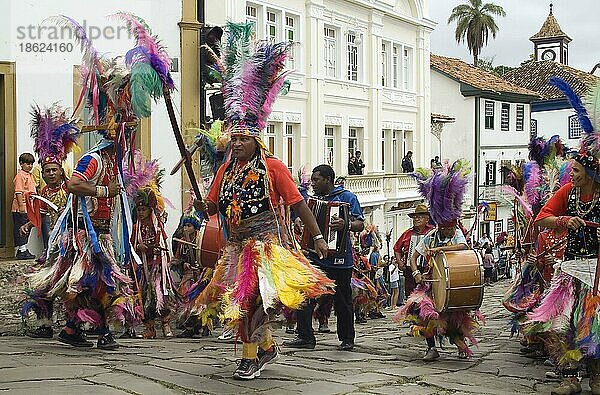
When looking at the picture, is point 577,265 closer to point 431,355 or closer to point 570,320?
point 570,320

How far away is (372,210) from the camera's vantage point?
32125 millimetres

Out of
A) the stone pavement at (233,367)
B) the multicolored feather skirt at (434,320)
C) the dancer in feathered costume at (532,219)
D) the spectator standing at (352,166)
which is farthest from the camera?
the spectator standing at (352,166)

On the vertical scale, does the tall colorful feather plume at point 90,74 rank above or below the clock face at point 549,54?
below

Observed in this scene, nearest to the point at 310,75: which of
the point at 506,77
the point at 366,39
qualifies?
the point at 366,39

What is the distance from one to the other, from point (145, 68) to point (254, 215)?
1.75 m

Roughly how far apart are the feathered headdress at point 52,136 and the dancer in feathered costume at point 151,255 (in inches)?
31.7

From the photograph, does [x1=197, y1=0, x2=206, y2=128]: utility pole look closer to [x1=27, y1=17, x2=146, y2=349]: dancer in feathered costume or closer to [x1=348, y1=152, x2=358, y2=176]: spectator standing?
[x1=27, y1=17, x2=146, y2=349]: dancer in feathered costume

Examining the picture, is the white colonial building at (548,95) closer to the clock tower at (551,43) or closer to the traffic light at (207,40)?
the clock tower at (551,43)

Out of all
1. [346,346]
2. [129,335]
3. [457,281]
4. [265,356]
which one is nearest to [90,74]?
[129,335]

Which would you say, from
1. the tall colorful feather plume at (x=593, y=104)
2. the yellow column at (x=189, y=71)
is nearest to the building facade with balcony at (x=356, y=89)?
the yellow column at (x=189, y=71)

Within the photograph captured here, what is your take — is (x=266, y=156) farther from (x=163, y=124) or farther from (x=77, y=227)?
(x=163, y=124)

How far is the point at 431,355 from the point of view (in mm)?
9070

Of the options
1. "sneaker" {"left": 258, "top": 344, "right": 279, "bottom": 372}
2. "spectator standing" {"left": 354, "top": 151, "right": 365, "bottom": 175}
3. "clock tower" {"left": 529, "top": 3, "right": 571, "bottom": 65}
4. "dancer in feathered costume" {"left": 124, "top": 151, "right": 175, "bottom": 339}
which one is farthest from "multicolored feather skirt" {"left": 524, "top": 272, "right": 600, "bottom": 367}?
"clock tower" {"left": 529, "top": 3, "right": 571, "bottom": 65}

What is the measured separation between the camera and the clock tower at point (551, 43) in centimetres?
8044
